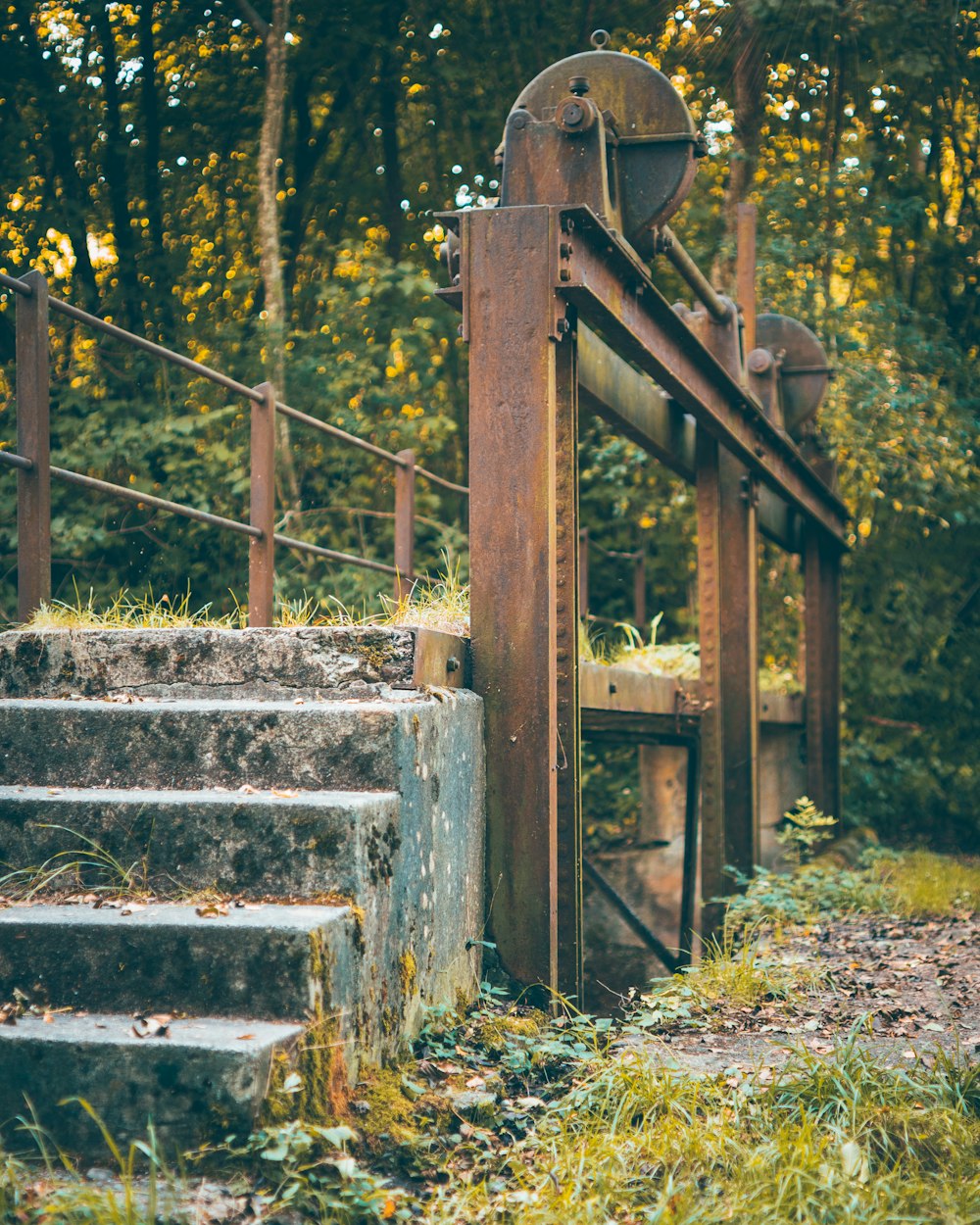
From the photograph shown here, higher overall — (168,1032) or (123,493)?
(123,493)

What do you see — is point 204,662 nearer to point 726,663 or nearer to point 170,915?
point 170,915

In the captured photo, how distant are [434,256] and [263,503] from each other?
821 cm

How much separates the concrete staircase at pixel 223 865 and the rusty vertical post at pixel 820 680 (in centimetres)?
611

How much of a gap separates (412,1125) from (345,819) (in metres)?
0.68

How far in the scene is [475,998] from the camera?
349 cm

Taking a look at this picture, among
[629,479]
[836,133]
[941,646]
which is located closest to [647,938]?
[629,479]

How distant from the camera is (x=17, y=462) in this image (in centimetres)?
384

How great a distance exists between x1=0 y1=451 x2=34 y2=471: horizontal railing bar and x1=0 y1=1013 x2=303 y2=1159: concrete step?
2.02 m

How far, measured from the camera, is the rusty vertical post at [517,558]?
3666mm

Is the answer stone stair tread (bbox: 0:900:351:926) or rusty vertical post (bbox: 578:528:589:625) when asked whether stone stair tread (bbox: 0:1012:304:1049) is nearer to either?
stone stair tread (bbox: 0:900:351:926)

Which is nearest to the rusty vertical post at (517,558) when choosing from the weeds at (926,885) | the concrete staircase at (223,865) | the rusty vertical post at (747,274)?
the concrete staircase at (223,865)

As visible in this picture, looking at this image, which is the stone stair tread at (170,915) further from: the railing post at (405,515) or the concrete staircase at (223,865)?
the railing post at (405,515)

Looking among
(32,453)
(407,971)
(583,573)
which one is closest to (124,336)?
(32,453)

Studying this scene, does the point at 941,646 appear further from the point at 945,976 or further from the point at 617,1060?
the point at 617,1060
